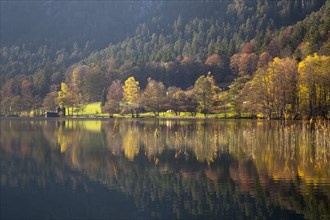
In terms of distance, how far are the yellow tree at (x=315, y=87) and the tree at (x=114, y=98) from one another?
6227 cm

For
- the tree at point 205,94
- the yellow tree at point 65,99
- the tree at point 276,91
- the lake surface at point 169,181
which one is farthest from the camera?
the yellow tree at point 65,99

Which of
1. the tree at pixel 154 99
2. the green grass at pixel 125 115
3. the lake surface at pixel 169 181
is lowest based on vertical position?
the lake surface at pixel 169 181

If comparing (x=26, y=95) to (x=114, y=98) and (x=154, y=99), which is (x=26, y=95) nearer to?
(x=114, y=98)

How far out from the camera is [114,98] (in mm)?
144625

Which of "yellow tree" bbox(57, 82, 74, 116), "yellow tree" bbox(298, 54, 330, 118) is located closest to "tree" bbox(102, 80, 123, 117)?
"yellow tree" bbox(57, 82, 74, 116)

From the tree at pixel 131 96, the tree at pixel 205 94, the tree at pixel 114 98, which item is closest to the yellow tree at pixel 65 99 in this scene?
the tree at pixel 114 98

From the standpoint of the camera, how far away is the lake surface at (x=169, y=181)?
2072 cm

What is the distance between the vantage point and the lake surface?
68.0 feet

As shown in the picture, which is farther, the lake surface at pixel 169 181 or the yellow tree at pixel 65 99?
the yellow tree at pixel 65 99

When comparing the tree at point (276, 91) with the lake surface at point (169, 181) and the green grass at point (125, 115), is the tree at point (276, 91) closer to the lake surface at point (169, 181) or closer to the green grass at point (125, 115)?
the green grass at point (125, 115)

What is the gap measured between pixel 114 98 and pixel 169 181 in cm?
11944

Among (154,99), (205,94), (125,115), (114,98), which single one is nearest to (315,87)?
(205,94)

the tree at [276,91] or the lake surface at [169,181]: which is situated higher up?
the tree at [276,91]

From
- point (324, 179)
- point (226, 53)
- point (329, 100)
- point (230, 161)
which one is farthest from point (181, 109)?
point (324, 179)
